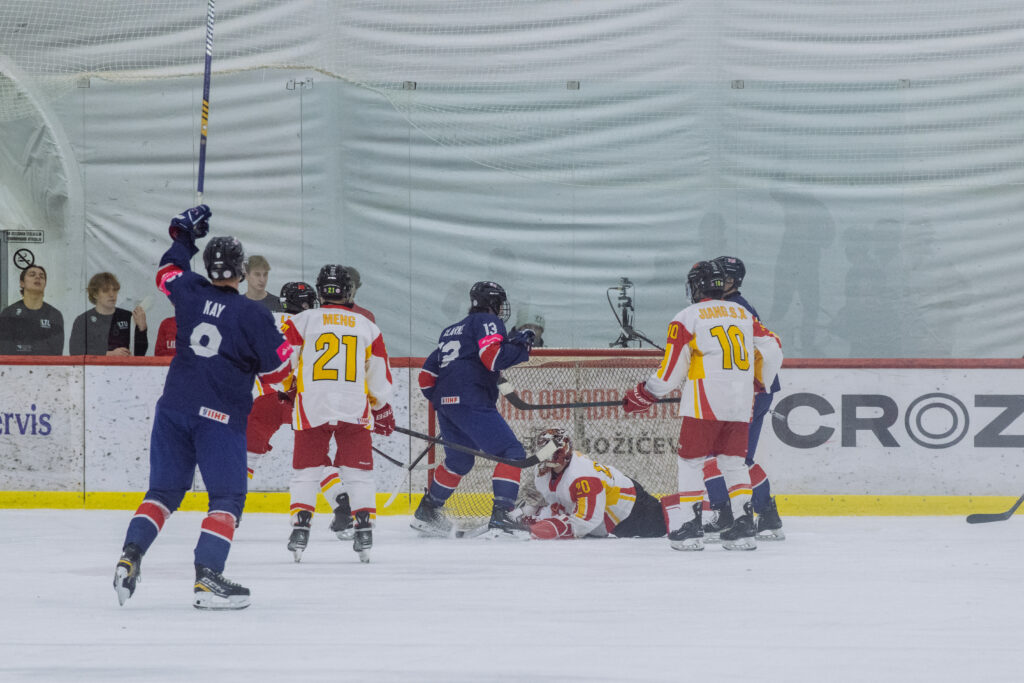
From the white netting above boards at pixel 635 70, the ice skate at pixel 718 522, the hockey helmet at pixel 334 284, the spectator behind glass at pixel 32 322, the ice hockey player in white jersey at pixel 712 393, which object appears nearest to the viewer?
the hockey helmet at pixel 334 284

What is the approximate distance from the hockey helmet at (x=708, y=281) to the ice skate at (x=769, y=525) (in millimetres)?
1061

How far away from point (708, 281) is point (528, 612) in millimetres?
2162

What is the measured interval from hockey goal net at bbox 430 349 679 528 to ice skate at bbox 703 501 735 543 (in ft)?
2.78

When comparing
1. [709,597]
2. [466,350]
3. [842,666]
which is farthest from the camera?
[466,350]

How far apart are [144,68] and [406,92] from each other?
1.57m

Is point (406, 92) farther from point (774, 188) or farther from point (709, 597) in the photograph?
point (709, 597)

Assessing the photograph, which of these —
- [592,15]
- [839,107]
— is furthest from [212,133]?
[839,107]

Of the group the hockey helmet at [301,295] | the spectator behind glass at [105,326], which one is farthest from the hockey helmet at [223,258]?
the spectator behind glass at [105,326]

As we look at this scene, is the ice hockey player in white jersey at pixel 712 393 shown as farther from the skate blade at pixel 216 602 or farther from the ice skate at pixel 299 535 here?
the skate blade at pixel 216 602

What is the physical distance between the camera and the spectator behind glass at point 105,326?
7477 mm

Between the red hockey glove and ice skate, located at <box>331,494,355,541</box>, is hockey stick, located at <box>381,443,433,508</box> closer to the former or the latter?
ice skate, located at <box>331,494,355,541</box>

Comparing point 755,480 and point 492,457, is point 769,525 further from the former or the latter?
point 492,457

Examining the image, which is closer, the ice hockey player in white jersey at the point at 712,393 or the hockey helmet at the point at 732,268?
the ice hockey player in white jersey at the point at 712,393

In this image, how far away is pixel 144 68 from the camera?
7945mm
